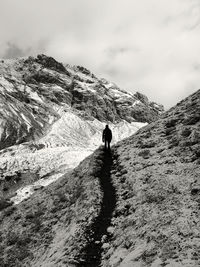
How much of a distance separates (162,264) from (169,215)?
4.01 meters

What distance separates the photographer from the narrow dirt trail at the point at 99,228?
20125mm

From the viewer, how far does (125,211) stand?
23.3m

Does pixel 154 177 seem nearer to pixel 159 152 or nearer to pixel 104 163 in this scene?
pixel 159 152

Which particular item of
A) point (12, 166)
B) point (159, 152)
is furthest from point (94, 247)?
point (12, 166)

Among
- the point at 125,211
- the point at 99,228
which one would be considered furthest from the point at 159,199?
the point at 99,228

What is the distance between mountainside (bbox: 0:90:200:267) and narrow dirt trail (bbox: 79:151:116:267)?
6 centimetres

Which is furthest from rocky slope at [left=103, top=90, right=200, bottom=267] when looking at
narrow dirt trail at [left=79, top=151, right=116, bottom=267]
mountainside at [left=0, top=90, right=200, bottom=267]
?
narrow dirt trail at [left=79, top=151, right=116, bottom=267]

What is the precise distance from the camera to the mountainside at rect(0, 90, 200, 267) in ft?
60.6

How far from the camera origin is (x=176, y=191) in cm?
2253

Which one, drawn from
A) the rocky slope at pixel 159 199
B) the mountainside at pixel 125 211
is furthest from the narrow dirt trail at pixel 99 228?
the rocky slope at pixel 159 199

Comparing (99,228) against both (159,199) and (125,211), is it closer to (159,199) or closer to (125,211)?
(125,211)

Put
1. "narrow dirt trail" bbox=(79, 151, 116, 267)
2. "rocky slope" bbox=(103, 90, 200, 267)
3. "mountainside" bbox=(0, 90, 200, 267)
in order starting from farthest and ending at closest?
"narrow dirt trail" bbox=(79, 151, 116, 267), "mountainside" bbox=(0, 90, 200, 267), "rocky slope" bbox=(103, 90, 200, 267)

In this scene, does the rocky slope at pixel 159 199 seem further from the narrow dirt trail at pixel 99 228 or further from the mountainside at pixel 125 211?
the narrow dirt trail at pixel 99 228

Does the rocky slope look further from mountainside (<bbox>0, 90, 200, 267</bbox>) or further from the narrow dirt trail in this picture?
the narrow dirt trail
